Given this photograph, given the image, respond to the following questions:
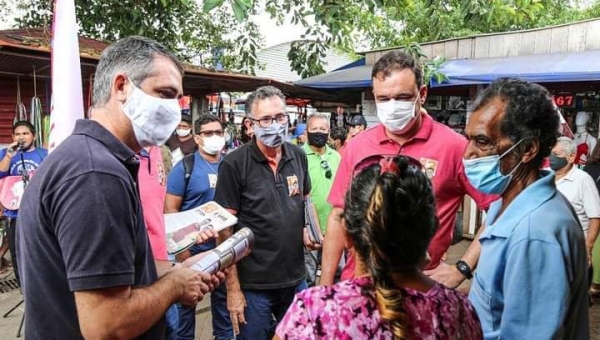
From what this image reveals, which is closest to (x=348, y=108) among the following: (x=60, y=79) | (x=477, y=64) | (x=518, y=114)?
(x=477, y=64)

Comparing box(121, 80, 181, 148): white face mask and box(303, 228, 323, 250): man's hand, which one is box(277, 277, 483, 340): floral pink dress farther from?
box(303, 228, 323, 250): man's hand

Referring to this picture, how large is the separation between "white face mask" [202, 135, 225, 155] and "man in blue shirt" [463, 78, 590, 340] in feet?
8.49

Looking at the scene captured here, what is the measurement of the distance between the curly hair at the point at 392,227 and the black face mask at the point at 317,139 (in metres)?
3.64

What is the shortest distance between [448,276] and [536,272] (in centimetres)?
68

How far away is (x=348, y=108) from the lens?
14445mm

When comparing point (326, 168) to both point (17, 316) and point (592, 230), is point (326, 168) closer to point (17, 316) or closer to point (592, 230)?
point (592, 230)

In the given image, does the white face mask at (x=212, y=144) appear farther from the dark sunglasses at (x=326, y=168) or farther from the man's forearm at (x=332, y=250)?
the man's forearm at (x=332, y=250)

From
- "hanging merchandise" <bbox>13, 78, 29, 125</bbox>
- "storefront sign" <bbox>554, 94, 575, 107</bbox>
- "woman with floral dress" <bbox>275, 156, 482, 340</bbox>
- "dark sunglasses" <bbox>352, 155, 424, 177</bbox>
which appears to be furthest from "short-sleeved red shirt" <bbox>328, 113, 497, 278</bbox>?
"storefront sign" <bbox>554, 94, 575, 107</bbox>

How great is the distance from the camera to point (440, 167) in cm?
217

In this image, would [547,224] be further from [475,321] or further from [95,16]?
[95,16]

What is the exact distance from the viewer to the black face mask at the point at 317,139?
190 inches

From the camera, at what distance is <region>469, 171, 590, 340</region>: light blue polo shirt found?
4.30 ft

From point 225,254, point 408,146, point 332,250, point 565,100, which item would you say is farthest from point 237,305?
point 565,100

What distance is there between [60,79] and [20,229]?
1.71 meters
